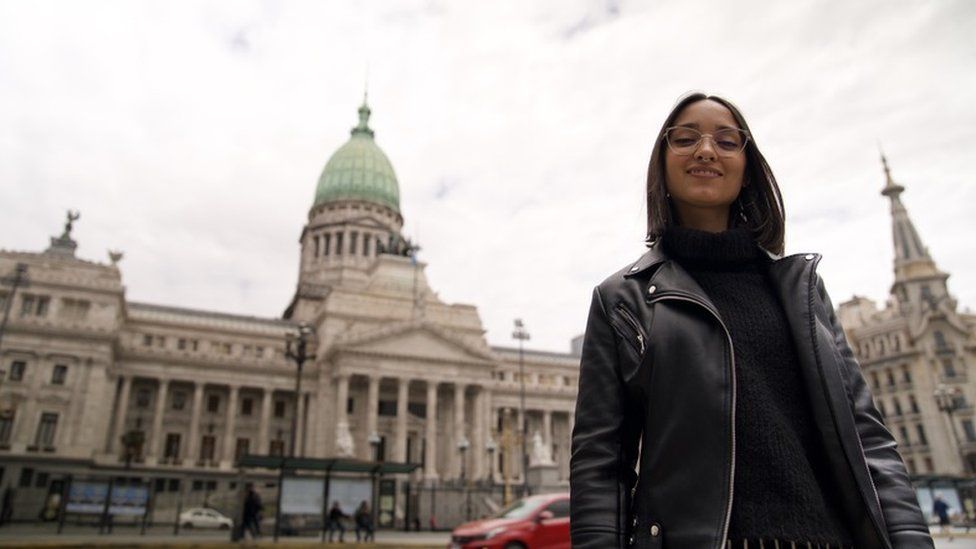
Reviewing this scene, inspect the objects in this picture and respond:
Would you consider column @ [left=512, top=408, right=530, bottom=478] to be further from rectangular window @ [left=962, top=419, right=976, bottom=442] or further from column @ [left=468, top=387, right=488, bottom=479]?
rectangular window @ [left=962, top=419, right=976, bottom=442]

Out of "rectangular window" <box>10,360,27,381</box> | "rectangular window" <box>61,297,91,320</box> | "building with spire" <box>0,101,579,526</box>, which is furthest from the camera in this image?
"rectangular window" <box>61,297,91,320</box>

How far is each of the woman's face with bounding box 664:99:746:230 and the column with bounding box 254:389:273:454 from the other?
6246 cm

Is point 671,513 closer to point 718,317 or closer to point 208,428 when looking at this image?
point 718,317

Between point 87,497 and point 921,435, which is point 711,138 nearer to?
point 87,497

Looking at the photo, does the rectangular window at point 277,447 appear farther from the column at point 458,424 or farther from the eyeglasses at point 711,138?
the eyeglasses at point 711,138

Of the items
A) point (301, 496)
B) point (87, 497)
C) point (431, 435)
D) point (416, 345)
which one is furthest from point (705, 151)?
point (416, 345)

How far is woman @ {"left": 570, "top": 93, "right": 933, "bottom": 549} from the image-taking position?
7.36 ft

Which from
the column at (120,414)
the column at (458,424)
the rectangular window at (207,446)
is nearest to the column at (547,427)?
the column at (458,424)

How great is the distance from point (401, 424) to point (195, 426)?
761 inches

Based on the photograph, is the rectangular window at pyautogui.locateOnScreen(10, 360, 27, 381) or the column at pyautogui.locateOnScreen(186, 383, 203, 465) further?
the column at pyautogui.locateOnScreen(186, 383, 203, 465)

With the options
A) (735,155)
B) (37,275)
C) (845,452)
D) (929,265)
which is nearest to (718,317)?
(845,452)

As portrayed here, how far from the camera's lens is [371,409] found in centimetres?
5488

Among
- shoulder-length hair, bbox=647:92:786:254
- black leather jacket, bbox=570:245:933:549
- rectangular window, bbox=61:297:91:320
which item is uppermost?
rectangular window, bbox=61:297:91:320

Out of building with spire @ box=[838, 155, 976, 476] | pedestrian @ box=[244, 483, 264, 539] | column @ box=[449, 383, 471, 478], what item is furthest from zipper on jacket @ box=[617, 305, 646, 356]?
building with spire @ box=[838, 155, 976, 476]
